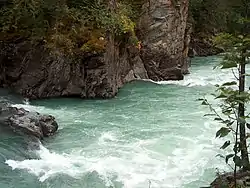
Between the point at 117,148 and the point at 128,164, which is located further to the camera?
the point at 117,148

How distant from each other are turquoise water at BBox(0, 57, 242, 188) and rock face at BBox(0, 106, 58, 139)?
0.25m

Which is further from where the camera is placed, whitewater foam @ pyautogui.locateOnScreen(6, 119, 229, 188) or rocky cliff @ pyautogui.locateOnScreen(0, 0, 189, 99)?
rocky cliff @ pyautogui.locateOnScreen(0, 0, 189, 99)

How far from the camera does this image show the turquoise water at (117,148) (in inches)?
305

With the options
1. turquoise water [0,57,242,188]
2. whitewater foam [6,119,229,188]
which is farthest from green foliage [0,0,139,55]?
whitewater foam [6,119,229,188]

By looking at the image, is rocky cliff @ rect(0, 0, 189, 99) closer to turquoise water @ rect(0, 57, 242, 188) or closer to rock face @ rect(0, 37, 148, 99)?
rock face @ rect(0, 37, 148, 99)

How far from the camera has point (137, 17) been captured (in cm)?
1925

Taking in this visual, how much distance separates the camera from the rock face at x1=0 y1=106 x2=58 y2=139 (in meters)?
9.75

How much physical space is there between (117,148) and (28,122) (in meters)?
2.14

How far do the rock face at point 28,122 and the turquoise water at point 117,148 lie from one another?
0.25 meters

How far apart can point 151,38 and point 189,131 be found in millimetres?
9272

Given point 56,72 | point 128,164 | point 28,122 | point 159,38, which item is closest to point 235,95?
point 128,164

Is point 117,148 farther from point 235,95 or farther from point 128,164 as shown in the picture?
point 235,95

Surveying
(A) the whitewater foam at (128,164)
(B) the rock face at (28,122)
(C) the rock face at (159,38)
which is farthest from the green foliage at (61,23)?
(A) the whitewater foam at (128,164)

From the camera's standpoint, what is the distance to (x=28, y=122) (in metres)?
9.92
